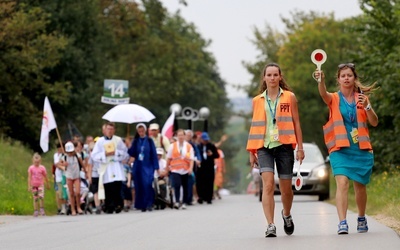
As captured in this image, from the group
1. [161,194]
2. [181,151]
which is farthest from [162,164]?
[161,194]

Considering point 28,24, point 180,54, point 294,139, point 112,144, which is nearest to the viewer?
point 294,139

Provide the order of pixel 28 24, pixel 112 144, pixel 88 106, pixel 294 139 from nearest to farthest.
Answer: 1. pixel 294 139
2. pixel 112 144
3. pixel 28 24
4. pixel 88 106

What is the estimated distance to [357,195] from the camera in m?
14.6

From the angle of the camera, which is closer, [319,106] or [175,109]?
[175,109]

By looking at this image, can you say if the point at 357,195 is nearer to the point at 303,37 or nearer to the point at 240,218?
the point at 240,218

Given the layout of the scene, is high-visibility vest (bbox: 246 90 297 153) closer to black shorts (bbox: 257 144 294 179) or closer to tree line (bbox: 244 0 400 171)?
black shorts (bbox: 257 144 294 179)

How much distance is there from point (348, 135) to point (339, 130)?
0.12 m

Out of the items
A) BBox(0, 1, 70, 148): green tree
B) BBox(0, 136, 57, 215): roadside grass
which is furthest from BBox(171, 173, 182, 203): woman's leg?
BBox(0, 1, 70, 148): green tree

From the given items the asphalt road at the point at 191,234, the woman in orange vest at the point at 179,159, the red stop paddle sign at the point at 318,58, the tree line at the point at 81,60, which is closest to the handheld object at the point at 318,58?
the red stop paddle sign at the point at 318,58

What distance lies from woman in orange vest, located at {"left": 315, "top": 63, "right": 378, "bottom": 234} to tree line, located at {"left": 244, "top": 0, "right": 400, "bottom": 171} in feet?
22.0

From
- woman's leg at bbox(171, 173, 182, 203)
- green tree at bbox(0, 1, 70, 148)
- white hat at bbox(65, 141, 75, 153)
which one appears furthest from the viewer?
green tree at bbox(0, 1, 70, 148)

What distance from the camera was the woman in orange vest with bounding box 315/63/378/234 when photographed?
14.3m

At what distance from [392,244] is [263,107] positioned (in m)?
2.45

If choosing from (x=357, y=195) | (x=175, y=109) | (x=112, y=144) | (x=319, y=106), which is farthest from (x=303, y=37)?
(x=357, y=195)
